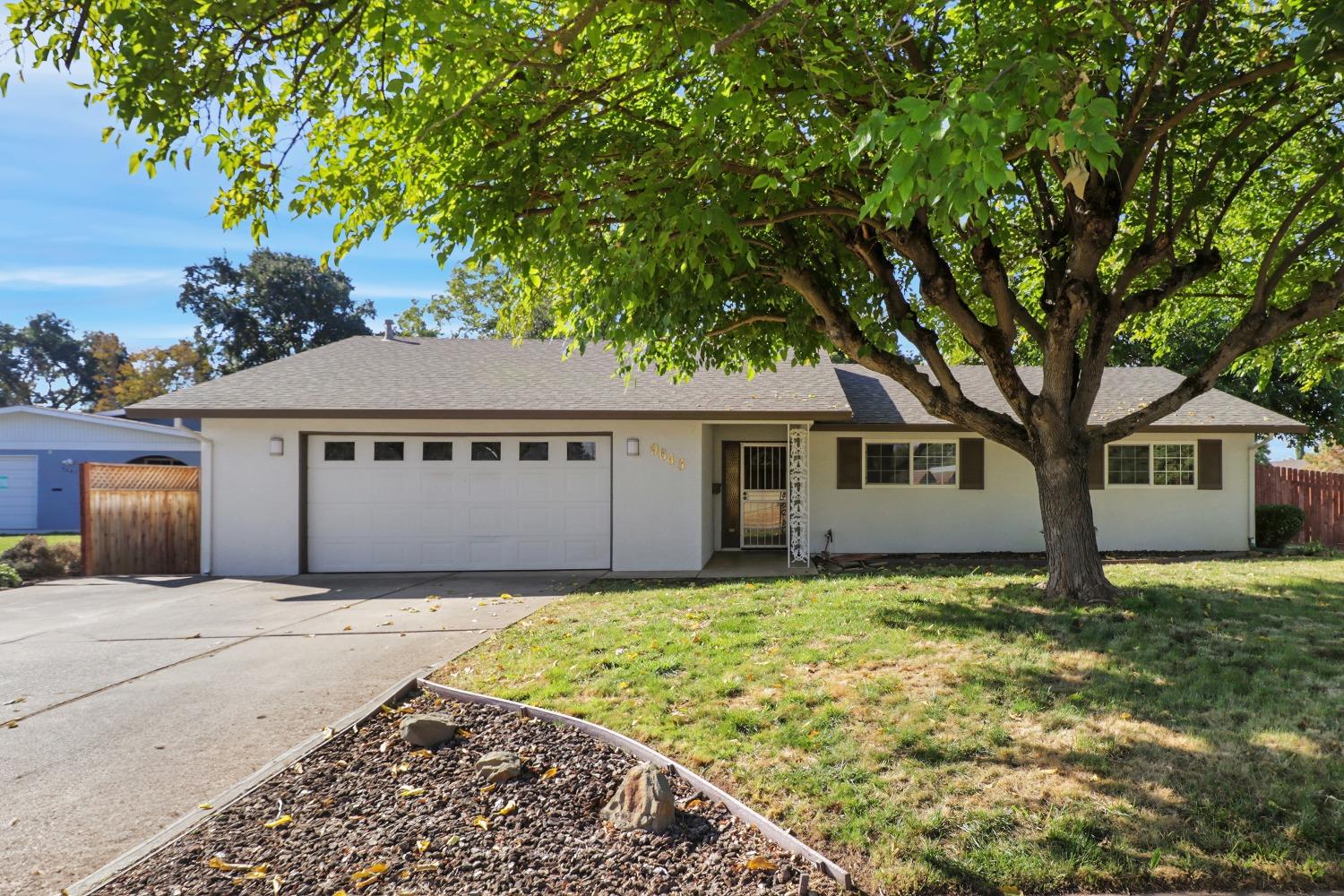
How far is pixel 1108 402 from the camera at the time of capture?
582 inches

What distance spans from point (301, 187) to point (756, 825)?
5315 millimetres

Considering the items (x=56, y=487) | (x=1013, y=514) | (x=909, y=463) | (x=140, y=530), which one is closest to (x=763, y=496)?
(x=909, y=463)

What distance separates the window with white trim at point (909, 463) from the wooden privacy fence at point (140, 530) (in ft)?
38.9

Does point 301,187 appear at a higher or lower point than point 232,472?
higher

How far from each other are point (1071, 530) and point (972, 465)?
6.67 metres

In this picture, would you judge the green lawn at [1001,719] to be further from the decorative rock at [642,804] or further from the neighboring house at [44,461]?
the neighboring house at [44,461]

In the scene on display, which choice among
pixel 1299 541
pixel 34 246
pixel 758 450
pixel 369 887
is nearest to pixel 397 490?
pixel 758 450

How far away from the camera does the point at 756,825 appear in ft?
11.5

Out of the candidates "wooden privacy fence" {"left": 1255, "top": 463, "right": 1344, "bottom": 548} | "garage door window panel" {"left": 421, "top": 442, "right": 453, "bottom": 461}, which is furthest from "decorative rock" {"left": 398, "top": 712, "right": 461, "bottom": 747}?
"wooden privacy fence" {"left": 1255, "top": 463, "right": 1344, "bottom": 548}

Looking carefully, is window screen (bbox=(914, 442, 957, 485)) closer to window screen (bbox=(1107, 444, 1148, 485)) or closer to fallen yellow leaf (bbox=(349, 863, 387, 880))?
window screen (bbox=(1107, 444, 1148, 485))

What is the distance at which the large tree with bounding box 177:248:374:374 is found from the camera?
39500 millimetres

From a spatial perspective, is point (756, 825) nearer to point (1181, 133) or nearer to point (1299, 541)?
point (1181, 133)

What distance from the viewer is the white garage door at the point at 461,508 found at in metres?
12.5

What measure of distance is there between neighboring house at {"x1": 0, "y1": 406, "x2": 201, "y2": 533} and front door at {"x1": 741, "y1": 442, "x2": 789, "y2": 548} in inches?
652
